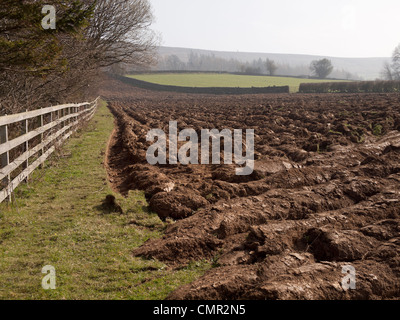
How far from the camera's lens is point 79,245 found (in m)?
4.95

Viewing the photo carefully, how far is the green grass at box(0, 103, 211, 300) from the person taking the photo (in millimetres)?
3879

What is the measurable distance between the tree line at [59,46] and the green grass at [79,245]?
2.44 m

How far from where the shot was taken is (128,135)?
14.1 meters

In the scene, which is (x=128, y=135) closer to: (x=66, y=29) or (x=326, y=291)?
(x=66, y=29)

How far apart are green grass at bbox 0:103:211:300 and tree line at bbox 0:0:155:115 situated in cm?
244

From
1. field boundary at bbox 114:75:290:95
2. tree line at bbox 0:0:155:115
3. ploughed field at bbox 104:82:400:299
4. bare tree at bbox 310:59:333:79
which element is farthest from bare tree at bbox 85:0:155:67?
bare tree at bbox 310:59:333:79

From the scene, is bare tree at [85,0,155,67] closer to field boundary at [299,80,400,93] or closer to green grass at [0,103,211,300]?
green grass at [0,103,211,300]

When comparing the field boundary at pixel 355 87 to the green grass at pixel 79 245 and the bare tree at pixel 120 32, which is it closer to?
the bare tree at pixel 120 32

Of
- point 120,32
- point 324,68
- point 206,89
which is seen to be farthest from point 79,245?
point 324,68

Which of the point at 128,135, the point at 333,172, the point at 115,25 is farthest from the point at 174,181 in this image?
the point at 115,25

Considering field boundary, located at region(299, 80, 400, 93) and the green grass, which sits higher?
field boundary, located at region(299, 80, 400, 93)

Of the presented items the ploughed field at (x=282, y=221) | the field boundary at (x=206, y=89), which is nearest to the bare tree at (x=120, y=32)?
the ploughed field at (x=282, y=221)

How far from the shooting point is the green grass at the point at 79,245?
12.7ft
